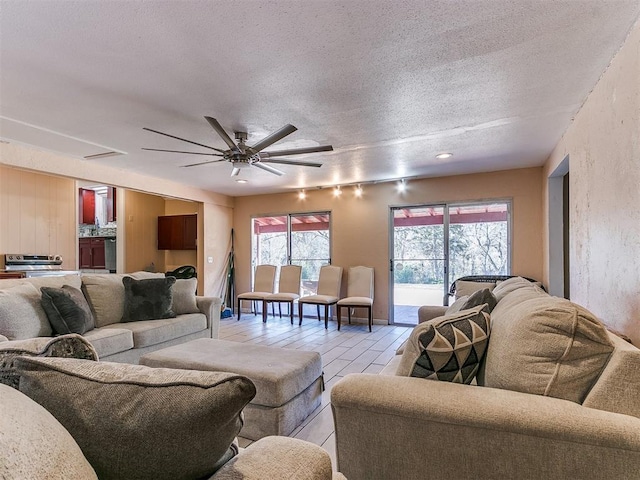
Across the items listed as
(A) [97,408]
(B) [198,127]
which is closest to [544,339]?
(A) [97,408]

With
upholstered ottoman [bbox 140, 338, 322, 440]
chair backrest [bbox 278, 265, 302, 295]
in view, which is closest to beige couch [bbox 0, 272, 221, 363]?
upholstered ottoman [bbox 140, 338, 322, 440]

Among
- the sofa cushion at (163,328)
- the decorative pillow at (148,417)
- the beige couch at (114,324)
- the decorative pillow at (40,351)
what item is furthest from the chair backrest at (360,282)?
the decorative pillow at (148,417)

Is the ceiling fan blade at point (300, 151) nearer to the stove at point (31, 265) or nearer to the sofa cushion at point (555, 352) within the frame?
the sofa cushion at point (555, 352)

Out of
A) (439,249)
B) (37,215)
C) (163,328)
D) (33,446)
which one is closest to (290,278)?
(439,249)

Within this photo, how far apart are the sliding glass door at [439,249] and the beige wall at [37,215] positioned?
19.1 ft

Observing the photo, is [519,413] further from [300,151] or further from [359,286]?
[359,286]

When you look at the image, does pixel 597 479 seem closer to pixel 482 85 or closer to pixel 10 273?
pixel 482 85

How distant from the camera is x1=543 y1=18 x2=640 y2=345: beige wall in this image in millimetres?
1720

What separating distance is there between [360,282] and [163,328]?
3.18 meters

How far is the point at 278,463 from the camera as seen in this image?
2.69 feet

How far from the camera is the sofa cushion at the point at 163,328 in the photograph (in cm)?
331

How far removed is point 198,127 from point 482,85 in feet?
7.82

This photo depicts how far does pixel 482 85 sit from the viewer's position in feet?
8.04

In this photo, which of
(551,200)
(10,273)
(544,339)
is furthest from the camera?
(10,273)
